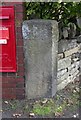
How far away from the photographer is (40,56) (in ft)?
14.9

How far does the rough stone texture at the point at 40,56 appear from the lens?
4441mm

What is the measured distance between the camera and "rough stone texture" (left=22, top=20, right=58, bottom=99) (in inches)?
175

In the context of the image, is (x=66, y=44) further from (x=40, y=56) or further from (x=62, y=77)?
(x=40, y=56)

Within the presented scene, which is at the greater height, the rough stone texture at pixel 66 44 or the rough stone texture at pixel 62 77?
the rough stone texture at pixel 66 44

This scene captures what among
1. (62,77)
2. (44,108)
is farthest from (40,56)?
(62,77)

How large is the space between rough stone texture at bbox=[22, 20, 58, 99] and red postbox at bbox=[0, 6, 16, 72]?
0.65 ft

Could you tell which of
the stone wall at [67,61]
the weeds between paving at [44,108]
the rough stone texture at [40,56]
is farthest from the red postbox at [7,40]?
the stone wall at [67,61]

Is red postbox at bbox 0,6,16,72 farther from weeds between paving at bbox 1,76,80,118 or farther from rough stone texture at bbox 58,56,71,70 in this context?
rough stone texture at bbox 58,56,71,70

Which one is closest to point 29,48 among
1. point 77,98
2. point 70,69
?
point 77,98

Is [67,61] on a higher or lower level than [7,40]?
lower

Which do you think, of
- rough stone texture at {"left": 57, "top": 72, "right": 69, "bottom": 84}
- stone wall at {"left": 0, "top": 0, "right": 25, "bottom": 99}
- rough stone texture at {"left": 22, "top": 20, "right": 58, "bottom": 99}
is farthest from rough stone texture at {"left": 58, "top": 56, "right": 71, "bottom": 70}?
stone wall at {"left": 0, "top": 0, "right": 25, "bottom": 99}

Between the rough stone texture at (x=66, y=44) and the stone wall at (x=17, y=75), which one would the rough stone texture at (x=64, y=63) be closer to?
the rough stone texture at (x=66, y=44)

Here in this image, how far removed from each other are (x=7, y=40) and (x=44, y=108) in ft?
3.82

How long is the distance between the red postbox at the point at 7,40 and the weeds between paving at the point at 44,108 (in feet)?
1.83
